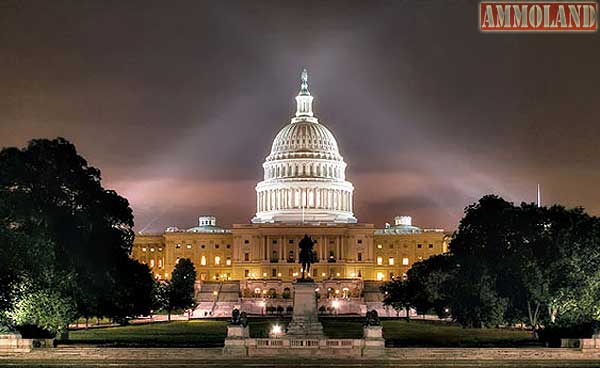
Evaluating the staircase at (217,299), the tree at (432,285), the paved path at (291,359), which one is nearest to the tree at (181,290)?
the staircase at (217,299)

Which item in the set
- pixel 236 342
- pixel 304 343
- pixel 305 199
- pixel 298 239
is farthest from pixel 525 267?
pixel 305 199

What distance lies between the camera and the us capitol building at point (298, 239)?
174750mm

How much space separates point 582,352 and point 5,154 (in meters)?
37.0

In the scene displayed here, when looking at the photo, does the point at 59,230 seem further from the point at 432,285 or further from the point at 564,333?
the point at 432,285

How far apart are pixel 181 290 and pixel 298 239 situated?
57.5m

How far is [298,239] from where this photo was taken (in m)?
176

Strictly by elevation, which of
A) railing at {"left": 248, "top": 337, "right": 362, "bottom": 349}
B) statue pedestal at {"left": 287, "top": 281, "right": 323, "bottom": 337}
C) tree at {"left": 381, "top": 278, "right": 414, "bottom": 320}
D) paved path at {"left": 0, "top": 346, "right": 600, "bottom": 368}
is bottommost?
paved path at {"left": 0, "top": 346, "right": 600, "bottom": 368}

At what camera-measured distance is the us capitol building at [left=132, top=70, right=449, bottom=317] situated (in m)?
175

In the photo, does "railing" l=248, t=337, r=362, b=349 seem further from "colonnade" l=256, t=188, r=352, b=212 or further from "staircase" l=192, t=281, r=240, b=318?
"colonnade" l=256, t=188, r=352, b=212

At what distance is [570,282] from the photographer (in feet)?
209

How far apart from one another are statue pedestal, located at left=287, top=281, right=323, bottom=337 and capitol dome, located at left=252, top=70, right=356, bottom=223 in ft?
417

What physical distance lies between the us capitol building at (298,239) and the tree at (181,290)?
420 inches

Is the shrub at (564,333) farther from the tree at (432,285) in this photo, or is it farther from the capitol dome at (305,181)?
the capitol dome at (305,181)

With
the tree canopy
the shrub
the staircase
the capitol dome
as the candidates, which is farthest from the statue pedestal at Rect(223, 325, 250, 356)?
the capitol dome
